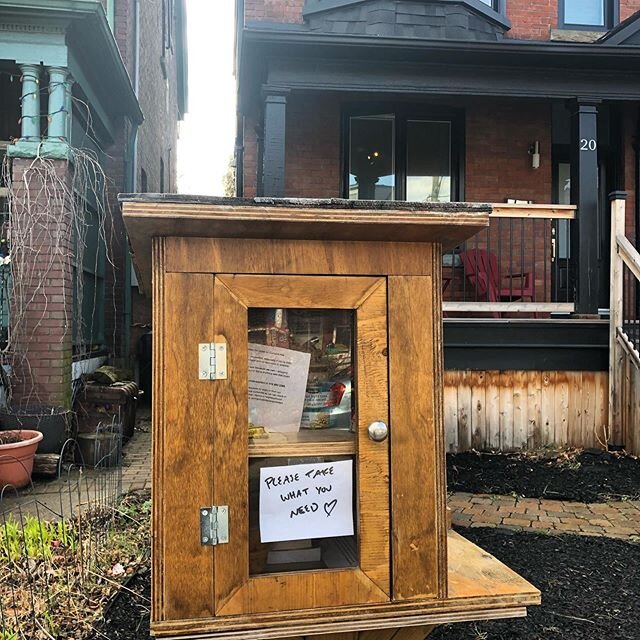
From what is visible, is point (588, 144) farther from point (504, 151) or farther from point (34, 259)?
point (34, 259)

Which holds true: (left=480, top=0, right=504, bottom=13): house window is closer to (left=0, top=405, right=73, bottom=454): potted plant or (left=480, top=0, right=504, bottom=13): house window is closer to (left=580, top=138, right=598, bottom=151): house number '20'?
(left=580, top=138, right=598, bottom=151): house number '20'

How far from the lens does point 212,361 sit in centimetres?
145

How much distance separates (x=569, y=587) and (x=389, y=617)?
181 cm

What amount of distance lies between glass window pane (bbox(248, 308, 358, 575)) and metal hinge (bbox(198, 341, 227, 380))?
3.4 inches

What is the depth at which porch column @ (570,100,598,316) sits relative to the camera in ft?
20.9

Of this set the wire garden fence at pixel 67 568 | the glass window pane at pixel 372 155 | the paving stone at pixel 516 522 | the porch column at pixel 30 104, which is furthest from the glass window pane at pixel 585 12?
the wire garden fence at pixel 67 568

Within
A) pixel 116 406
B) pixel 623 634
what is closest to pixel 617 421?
pixel 623 634

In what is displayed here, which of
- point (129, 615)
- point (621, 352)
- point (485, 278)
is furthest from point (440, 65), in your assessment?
point (129, 615)

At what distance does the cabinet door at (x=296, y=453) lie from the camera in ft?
4.80

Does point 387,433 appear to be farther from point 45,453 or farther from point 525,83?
point 525,83

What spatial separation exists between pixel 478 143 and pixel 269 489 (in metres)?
7.54

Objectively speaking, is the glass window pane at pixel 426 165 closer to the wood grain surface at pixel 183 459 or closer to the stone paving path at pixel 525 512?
the stone paving path at pixel 525 512

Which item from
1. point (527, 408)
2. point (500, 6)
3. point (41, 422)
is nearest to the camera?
point (41, 422)

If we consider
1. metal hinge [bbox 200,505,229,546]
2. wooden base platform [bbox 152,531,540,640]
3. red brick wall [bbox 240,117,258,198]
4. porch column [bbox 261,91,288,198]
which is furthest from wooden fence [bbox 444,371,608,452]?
metal hinge [bbox 200,505,229,546]
